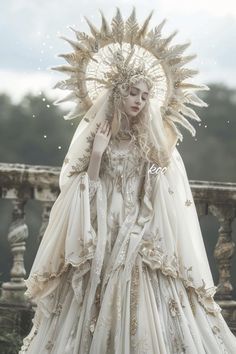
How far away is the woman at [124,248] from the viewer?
19.2 feet

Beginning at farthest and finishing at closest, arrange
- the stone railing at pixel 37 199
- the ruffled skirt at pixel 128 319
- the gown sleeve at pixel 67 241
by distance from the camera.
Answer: the stone railing at pixel 37 199, the gown sleeve at pixel 67 241, the ruffled skirt at pixel 128 319

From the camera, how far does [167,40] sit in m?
6.25

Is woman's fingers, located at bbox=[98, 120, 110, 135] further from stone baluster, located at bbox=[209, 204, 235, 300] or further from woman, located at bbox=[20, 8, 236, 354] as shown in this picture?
stone baluster, located at bbox=[209, 204, 235, 300]

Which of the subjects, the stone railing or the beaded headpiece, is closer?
the beaded headpiece

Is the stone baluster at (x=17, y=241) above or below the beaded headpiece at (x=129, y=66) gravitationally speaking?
below

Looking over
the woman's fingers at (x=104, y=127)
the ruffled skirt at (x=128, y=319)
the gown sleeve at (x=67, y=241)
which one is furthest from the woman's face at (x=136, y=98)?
the ruffled skirt at (x=128, y=319)

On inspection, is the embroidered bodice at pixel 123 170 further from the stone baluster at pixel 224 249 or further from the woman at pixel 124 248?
the stone baluster at pixel 224 249

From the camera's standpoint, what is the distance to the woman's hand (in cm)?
613

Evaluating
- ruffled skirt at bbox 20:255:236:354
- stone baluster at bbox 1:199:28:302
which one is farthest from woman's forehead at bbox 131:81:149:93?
stone baluster at bbox 1:199:28:302

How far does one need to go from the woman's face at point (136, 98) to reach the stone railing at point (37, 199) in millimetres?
1452

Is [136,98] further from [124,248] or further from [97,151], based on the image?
[124,248]

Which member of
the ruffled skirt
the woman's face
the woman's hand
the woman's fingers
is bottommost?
the ruffled skirt

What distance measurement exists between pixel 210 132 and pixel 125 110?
1703 cm

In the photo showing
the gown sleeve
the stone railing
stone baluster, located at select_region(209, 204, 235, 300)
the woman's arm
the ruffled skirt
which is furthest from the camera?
stone baluster, located at select_region(209, 204, 235, 300)
